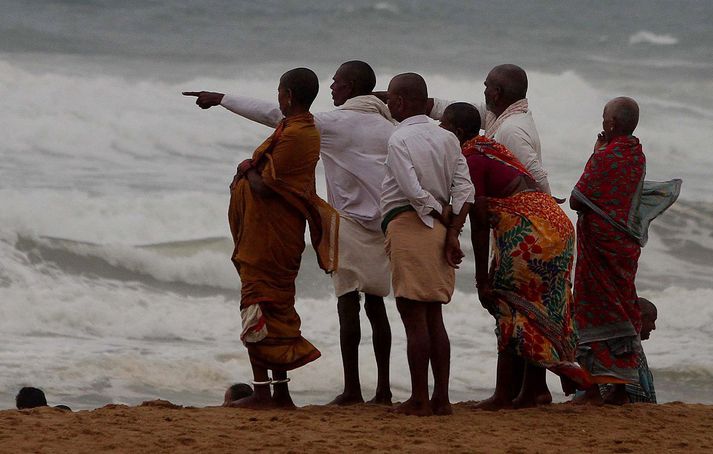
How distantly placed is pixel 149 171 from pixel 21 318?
667 cm

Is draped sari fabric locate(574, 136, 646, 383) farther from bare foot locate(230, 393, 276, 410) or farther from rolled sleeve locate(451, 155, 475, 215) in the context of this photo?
bare foot locate(230, 393, 276, 410)

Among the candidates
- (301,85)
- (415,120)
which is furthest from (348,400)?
(301,85)

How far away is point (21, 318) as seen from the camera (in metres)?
12.8

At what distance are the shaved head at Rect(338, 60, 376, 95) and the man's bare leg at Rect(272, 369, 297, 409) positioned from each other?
1376 millimetres

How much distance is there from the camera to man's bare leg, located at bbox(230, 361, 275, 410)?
648 centimetres

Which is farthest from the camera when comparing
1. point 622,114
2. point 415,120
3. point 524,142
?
point 622,114

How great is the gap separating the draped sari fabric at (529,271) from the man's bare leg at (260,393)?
3.60ft

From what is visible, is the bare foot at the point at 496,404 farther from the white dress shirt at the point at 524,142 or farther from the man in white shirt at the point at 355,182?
the white dress shirt at the point at 524,142

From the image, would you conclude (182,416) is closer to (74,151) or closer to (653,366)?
(653,366)

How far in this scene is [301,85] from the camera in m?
6.43

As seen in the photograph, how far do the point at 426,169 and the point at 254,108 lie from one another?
915 mm

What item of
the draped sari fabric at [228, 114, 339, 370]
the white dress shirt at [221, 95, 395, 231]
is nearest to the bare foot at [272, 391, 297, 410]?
the draped sari fabric at [228, 114, 339, 370]

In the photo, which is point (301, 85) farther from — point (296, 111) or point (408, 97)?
point (408, 97)

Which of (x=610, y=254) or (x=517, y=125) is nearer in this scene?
(x=517, y=125)
